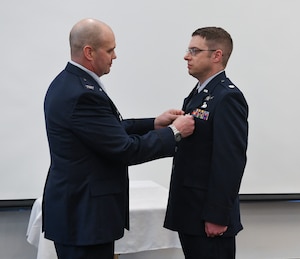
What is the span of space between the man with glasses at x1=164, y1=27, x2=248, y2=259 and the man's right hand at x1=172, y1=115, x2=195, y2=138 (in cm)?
3

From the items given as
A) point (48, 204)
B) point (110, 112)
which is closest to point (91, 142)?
point (110, 112)

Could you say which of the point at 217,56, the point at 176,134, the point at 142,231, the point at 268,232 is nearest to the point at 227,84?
the point at 217,56

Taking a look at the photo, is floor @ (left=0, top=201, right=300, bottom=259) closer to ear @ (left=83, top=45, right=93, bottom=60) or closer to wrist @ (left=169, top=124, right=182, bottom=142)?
wrist @ (left=169, top=124, right=182, bottom=142)

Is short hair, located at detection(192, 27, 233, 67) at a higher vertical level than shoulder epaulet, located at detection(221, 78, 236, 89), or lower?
higher

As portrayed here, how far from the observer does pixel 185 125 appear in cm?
144

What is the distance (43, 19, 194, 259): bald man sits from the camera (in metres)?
1.28

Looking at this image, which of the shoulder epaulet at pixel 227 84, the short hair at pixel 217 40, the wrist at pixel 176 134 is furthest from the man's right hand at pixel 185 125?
the short hair at pixel 217 40

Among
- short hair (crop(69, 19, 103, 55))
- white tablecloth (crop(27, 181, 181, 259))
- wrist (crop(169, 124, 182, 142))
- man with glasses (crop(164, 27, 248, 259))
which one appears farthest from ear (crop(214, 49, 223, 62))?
white tablecloth (crop(27, 181, 181, 259))

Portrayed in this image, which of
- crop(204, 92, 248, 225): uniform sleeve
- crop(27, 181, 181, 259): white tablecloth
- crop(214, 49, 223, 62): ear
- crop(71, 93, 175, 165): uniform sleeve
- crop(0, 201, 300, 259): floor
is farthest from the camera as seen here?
crop(0, 201, 300, 259): floor

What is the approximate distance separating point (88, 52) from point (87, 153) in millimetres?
359

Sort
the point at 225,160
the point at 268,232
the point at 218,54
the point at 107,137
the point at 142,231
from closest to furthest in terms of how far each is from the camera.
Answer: the point at 107,137
the point at 225,160
the point at 218,54
the point at 142,231
the point at 268,232

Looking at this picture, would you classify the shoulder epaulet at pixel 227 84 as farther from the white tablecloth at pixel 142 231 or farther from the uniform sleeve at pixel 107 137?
the white tablecloth at pixel 142 231

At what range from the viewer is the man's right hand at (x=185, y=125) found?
143cm

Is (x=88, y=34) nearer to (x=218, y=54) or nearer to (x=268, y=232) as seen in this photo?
(x=218, y=54)
